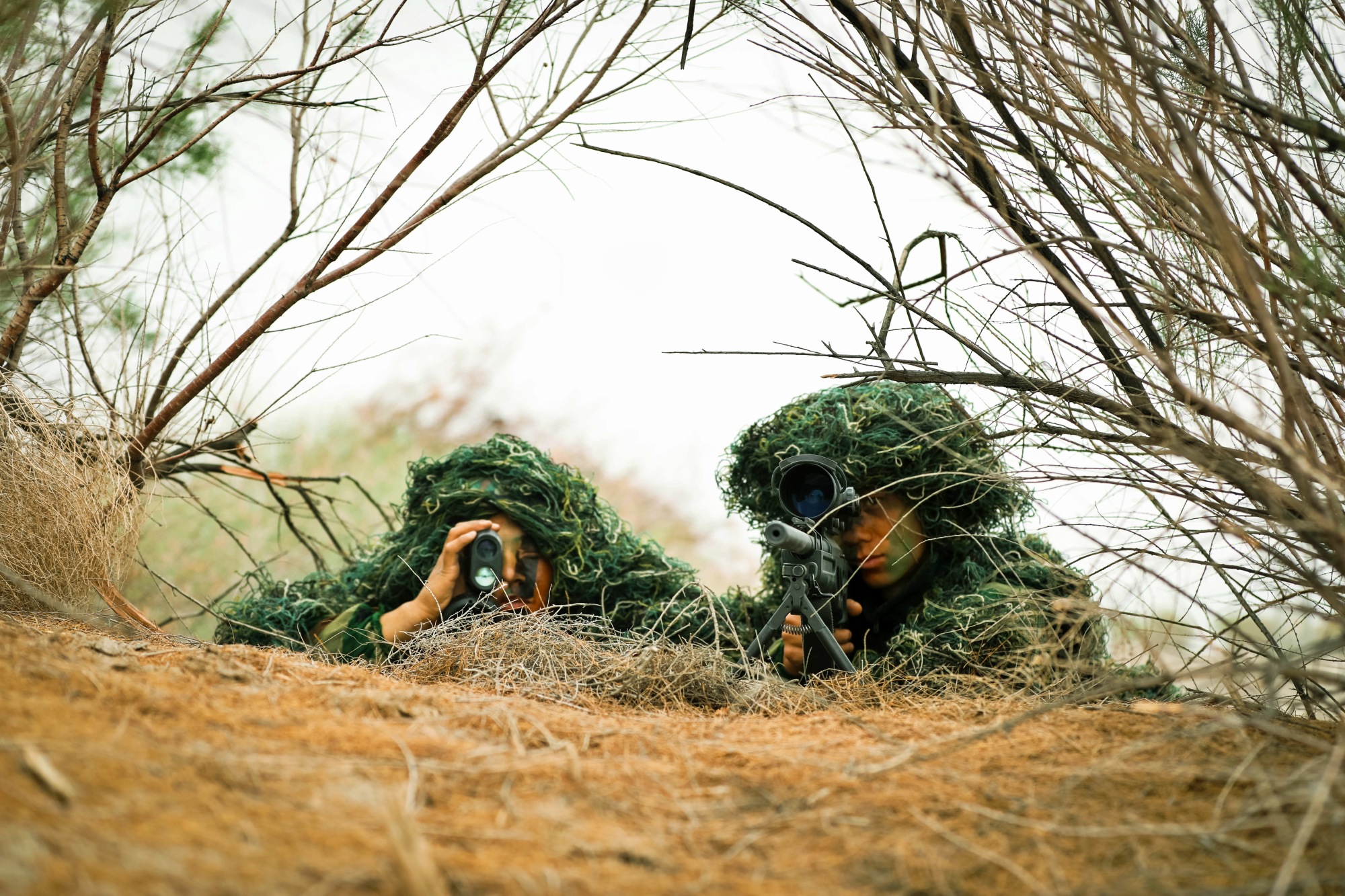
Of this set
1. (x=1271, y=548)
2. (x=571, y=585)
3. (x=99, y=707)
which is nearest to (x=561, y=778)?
(x=99, y=707)

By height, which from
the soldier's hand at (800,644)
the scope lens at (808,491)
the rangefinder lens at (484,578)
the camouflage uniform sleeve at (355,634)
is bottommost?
the soldier's hand at (800,644)

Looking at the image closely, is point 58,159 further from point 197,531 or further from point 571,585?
point 197,531

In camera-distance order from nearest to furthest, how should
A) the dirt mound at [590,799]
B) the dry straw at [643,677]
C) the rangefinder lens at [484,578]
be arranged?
the dirt mound at [590,799] → the dry straw at [643,677] → the rangefinder lens at [484,578]

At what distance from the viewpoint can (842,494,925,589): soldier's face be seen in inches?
69.1

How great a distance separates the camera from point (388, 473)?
3.63 m

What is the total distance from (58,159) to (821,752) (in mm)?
1488

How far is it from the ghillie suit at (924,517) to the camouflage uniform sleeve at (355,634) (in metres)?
0.76

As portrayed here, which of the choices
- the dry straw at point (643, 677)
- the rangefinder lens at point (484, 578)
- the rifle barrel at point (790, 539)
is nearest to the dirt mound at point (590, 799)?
the dry straw at point (643, 677)

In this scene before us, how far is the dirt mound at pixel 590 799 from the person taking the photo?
0.63 meters

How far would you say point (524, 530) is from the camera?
1.99 metres

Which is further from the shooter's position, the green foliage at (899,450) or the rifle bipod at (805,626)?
the green foliage at (899,450)

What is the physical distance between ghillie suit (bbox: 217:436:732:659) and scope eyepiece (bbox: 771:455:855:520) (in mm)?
321

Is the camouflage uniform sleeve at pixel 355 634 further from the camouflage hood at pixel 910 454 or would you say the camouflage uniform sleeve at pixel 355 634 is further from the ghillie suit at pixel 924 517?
the camouflage hood at pixel 910 454

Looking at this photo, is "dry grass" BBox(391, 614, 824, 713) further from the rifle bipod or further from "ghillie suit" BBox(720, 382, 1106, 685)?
"ghillie suit" BBox(720, 382, 1106, 685)
